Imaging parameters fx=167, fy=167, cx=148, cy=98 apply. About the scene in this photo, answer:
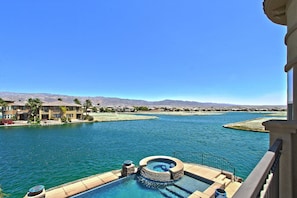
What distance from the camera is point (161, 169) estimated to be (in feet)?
33.8

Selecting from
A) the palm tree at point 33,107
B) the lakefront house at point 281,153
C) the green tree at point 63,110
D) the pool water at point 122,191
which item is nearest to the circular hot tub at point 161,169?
the pool water at point 122,191

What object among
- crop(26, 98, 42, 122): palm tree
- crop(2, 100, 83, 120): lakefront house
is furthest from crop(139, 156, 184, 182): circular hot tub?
crop(2, 100, 83, 120): lakefront house

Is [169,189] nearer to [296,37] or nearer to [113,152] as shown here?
[296,37]

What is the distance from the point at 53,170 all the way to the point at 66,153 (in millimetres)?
4410

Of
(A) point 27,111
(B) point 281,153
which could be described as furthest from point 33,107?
(B) point 281,153

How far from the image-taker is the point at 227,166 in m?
13.4

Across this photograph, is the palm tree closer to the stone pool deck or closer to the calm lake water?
the calm lake water

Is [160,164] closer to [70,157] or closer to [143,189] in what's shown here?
[143,189]

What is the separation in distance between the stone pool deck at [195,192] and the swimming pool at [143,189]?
1.07 ft

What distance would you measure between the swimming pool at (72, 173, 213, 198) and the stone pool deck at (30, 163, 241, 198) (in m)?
0.33

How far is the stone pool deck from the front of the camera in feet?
24.5

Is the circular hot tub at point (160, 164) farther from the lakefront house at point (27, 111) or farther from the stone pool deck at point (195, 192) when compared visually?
the lakefront house at point (27, 111)

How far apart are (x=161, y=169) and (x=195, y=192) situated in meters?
3.57

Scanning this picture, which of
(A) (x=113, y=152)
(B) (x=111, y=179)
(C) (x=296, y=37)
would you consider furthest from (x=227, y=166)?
(C) (x=296, y=37)
